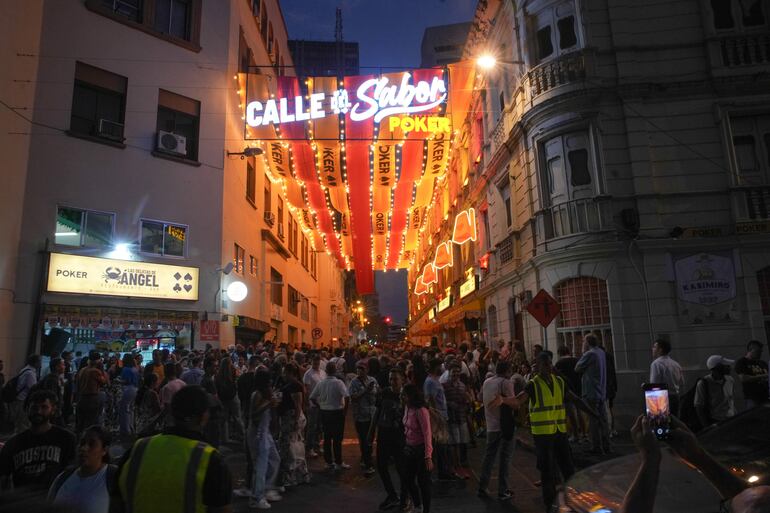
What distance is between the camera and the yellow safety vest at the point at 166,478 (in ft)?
8.92

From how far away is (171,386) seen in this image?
10.0m

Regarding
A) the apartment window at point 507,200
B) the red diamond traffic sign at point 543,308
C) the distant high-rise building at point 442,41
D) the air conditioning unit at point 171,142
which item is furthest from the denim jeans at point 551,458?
the distant high-rise building at point 442,41

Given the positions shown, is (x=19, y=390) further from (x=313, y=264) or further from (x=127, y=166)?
(x=313, y=264)

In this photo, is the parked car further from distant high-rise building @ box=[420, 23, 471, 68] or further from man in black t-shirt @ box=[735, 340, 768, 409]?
distant high-rise building @ box=[420, 23, 471, 68]

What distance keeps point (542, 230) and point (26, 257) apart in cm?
1413

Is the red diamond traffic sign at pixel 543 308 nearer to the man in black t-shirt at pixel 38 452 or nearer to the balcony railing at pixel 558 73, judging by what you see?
the balcony railing at pixel 558 73

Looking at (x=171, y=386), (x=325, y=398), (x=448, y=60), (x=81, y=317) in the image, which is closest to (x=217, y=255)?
(x=81, y=317)

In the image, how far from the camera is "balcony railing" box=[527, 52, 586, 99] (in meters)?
14.5

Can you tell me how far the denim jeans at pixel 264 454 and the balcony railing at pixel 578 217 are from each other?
32.0 ft

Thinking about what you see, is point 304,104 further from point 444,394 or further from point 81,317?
point 444,394

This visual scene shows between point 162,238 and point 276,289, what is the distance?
39.0 ft

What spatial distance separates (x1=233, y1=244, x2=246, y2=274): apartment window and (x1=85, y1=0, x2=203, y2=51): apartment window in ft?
24.3

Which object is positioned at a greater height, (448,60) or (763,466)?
(448,60)

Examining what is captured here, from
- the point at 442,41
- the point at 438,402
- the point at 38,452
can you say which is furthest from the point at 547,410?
the point at 442,41
